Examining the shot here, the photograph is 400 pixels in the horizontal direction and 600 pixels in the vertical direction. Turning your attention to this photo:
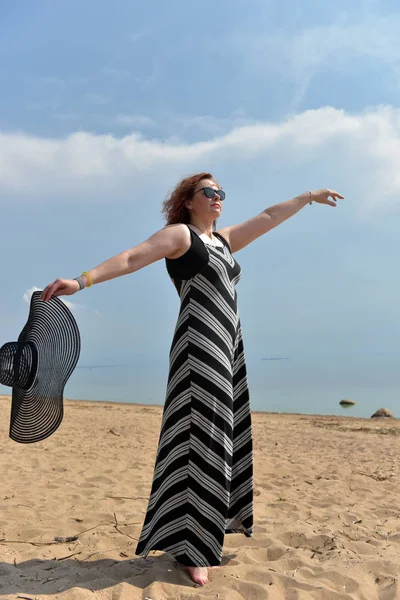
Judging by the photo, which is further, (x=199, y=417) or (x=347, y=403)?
(x=347, y=403)

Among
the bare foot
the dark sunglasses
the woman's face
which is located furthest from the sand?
the dark sunglasses

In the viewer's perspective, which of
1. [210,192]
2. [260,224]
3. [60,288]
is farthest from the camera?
[260,224]

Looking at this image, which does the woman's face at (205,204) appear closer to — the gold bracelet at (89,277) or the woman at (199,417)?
the woman at (199,417)

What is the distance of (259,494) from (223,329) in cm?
284

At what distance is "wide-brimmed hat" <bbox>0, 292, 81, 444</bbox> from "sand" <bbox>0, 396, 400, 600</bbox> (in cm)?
91

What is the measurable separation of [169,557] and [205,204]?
2275 millimetres

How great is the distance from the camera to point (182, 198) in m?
3.42

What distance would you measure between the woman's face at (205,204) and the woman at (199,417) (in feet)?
0.05

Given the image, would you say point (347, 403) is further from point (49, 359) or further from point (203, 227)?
point (49, 359)

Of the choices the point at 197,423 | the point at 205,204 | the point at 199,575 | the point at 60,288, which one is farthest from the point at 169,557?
the point at 205,204

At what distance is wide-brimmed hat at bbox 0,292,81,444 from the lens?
299cm

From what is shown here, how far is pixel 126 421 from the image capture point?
13.1 meters

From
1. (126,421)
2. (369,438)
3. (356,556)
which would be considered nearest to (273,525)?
(356,556)

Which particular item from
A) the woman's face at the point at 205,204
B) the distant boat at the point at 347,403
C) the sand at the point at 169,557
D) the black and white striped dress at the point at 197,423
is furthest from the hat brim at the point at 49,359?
the distant boat at the point at 347,403
